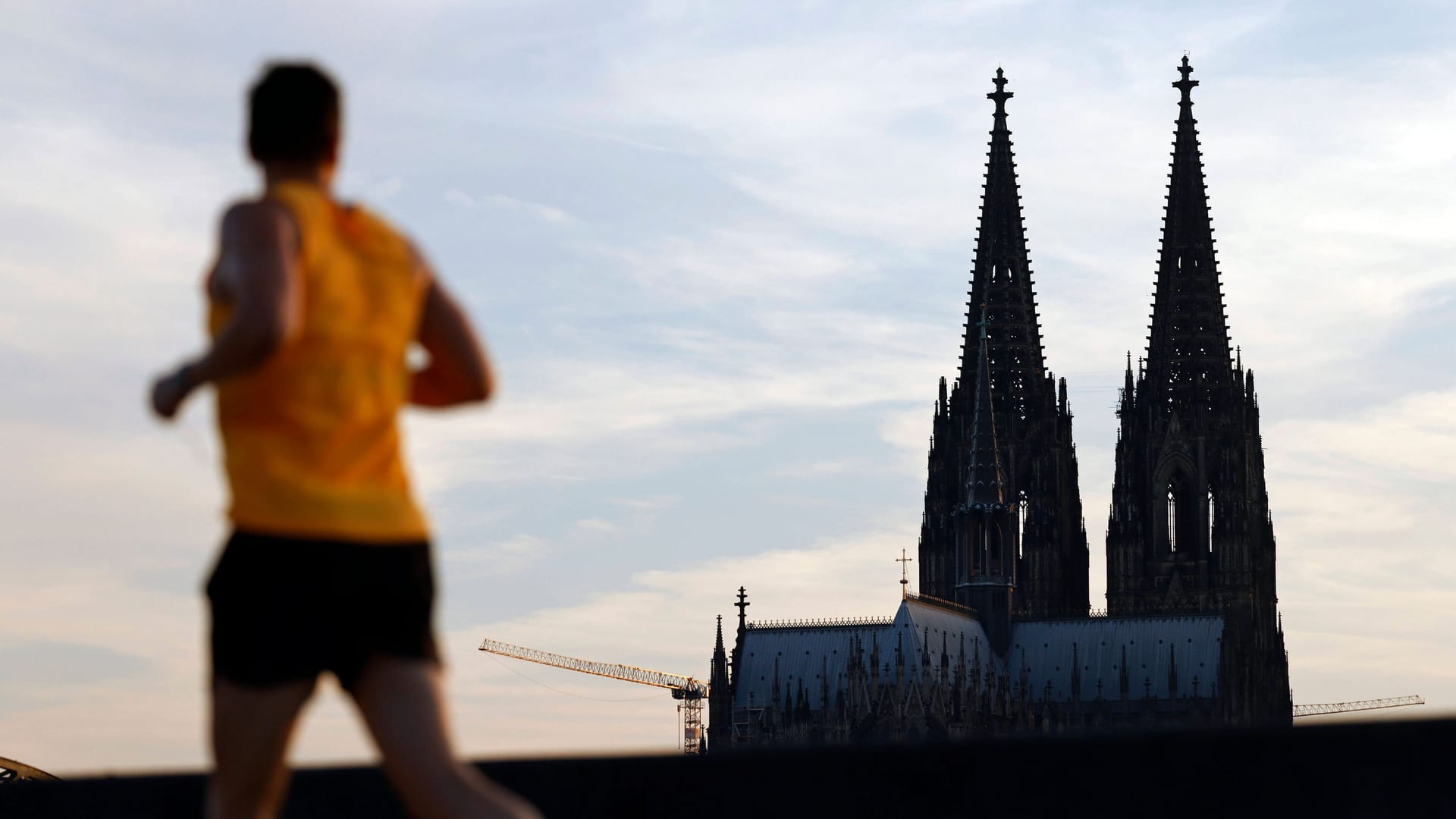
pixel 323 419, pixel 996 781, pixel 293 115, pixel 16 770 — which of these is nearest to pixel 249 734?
pixel 323 419

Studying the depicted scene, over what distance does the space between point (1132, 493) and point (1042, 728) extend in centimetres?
1607

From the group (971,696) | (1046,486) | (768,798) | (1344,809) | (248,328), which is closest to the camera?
(248,328)

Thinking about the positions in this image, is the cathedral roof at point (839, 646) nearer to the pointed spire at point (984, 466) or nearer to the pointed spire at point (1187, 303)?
the pointed spire at point (984, 466)

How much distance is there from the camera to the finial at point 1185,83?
116000 millimetres

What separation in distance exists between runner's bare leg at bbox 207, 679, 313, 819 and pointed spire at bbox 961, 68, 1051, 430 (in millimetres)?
105728

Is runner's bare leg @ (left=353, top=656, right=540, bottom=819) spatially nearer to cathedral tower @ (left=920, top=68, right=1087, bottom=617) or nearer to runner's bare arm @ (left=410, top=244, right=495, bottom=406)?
runner's bare arm @ (left=410, top=244, right=495, bottom=406)

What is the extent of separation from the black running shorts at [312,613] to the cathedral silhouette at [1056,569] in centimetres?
8640

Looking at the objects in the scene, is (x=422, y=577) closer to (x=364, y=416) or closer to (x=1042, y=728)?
(x=364, y=416)

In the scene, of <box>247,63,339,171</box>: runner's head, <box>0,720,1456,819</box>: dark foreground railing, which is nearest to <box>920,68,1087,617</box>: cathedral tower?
<box>0,720,1456,819</box>: dark foreground railing

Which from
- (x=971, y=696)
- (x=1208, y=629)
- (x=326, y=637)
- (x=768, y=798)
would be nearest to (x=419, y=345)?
(x=326, y=637)

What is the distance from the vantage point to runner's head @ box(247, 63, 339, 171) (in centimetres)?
550

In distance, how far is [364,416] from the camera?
5250 mm

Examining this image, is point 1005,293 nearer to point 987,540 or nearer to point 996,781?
point 987,540

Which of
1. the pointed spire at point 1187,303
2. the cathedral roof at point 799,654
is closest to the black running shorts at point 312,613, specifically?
the cathedral roof at point 799,654
